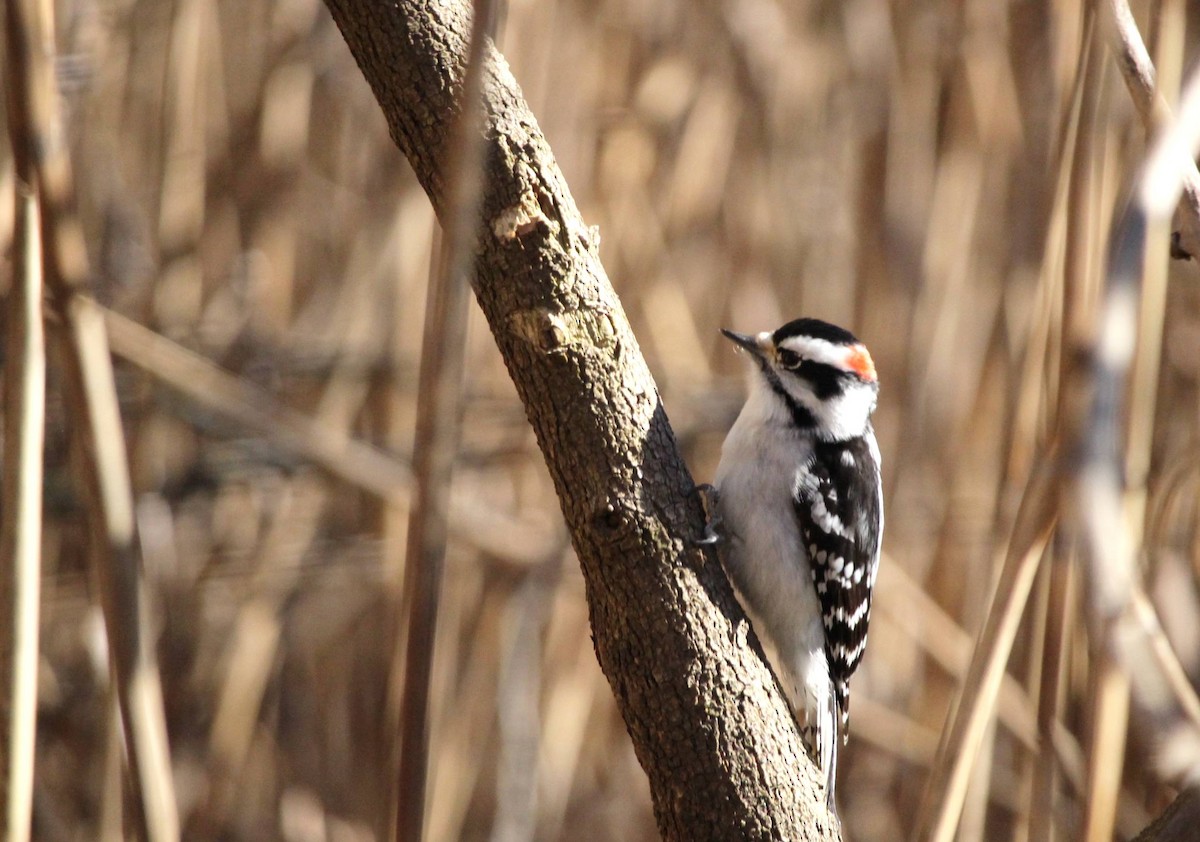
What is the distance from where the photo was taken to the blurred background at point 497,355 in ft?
11.9

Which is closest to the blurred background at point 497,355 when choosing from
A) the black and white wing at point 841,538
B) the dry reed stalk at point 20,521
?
the black and white wing at point 841,538

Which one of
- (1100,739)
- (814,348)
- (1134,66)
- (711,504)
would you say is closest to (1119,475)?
(1134,66)

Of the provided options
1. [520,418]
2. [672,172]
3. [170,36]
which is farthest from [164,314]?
[672,172]

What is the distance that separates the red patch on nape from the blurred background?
2.58ft

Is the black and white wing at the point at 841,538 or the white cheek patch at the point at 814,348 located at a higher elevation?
the white cheek patch at the point at 814,348

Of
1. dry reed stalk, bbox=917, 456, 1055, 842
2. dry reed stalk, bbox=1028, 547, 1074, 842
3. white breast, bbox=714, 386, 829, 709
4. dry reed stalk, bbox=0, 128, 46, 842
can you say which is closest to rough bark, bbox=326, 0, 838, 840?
dry reed stalk, bbox=917, 456, 1055, 842

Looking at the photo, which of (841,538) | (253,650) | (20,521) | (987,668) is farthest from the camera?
(253,650)

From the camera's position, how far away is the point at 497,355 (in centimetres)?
405

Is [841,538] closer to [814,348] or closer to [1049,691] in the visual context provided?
[814,348]

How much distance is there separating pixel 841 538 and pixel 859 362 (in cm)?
46

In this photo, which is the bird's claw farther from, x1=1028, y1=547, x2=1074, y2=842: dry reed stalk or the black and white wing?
x1=1028, y1=547, x2=1074, y2=842: dry reed stalk

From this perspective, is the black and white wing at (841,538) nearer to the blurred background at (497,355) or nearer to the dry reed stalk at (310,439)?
the blurred background at (497,355)

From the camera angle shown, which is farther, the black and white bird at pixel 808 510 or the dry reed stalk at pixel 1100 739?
the black and white bird at pixel 808 510

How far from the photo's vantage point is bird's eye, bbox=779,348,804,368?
2775mm
